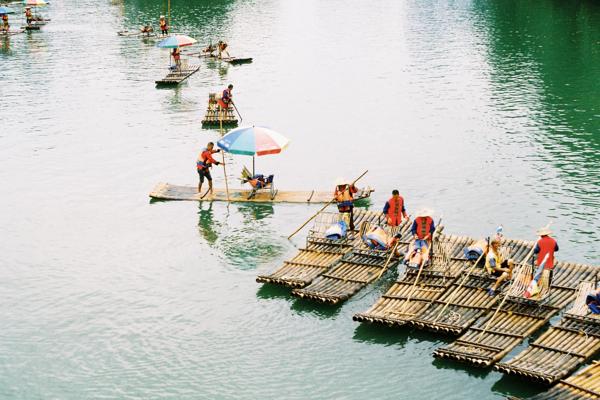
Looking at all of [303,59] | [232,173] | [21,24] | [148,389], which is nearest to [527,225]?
[232,173]

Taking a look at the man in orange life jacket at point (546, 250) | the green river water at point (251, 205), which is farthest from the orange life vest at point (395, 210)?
the man in orange life jacket at point (546, 250)

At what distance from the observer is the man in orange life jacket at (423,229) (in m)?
26.4

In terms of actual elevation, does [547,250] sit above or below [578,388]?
above

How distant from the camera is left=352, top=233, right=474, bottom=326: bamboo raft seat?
24003 millimetres

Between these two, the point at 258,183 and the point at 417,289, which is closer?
the point at 417,289

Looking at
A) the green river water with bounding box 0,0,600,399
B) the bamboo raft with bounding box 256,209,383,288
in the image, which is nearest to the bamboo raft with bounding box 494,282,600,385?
the green river water with bounding box 0,0,600,399

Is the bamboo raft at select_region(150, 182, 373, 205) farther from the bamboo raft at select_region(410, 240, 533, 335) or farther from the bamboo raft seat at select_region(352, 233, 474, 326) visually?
the bamboo raft at select_region(410, 240, 533, 335)

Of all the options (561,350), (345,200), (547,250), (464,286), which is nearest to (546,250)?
(547,250)

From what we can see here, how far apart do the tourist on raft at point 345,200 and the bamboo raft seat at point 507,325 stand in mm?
7393

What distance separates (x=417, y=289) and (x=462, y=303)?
5.21 ft

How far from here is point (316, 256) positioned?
92.8ft

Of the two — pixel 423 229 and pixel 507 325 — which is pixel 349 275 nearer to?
pixel 423 229

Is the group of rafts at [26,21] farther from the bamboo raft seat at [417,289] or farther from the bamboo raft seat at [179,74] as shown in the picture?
the bamboo raft seat at [417,289]

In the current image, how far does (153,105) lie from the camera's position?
A: 173 feet
